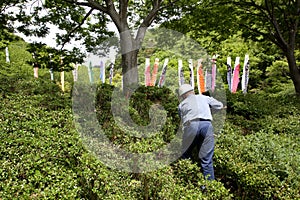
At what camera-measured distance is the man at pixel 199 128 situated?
491 centimetres

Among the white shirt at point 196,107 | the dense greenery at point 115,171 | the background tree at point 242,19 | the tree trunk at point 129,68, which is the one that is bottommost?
the dense greenery at point 115,171

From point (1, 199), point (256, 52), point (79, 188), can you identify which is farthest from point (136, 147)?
point (256, 52)

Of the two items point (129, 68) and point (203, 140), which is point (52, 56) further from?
point (203, 140)

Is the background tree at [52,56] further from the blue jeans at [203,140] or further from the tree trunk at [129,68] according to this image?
the blue jeans at [203,140]

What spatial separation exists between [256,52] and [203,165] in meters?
16.2

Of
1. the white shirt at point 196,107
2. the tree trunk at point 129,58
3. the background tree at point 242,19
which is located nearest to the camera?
the white shirt at point 196,107

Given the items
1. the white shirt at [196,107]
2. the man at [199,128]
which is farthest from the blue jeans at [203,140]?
the white shirt at [196,107]

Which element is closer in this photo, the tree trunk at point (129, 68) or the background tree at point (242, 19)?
the tree trunk at point (129, 68)

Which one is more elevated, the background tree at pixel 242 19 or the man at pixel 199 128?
the background tree at pixel 242 19

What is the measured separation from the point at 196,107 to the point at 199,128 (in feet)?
1.15

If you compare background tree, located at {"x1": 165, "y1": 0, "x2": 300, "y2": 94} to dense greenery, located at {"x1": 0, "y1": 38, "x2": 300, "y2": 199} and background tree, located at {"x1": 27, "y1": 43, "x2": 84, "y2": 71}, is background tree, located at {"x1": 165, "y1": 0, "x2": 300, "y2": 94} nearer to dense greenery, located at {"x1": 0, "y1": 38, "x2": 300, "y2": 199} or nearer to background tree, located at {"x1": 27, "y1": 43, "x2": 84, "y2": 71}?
background tree, located at {"x1": 27, "y1": 43, "x2": 84, "y2": 71}

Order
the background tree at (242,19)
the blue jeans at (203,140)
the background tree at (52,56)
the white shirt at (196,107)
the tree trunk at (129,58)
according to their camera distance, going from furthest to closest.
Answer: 1. the background tree at (242,19)
2. the tree trunk at (129,58)
3. the background tree at (52,56)
4. the white shirt at (196,107)
5. the blue jeans at (203,140)

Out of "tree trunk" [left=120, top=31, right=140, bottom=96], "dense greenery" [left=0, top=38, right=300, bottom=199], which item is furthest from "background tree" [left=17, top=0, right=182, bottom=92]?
"dense greenery" [left=0, top=38, right=300, bottom=199]

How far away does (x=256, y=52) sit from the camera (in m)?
19.5
